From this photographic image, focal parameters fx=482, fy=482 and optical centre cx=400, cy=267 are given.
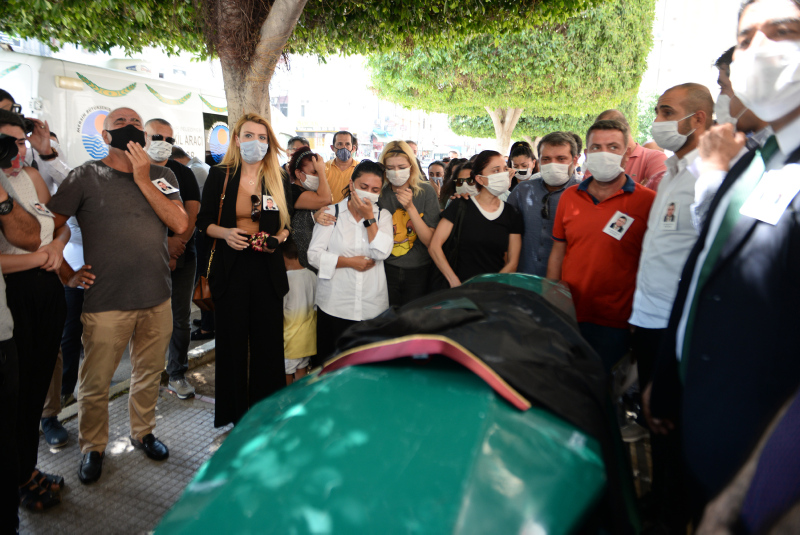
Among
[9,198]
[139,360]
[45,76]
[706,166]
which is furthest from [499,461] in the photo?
[45,76]

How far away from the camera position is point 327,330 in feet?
12.0

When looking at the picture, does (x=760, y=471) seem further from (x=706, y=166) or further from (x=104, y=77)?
(x=104, y=77)

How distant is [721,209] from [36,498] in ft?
11.7

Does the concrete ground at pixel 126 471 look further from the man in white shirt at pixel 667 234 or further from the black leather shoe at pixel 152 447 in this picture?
the man in white shirt at pixel 667 234

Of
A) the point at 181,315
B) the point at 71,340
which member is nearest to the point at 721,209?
the point at 181,315

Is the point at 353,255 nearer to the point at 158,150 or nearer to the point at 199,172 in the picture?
the point at 158,150

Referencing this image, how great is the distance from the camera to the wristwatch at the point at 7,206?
223cm

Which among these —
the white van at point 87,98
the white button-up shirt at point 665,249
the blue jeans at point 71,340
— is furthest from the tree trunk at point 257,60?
the white van at point 87,98

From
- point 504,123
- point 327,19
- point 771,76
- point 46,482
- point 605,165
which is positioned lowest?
point 46,482

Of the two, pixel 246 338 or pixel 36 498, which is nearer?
pixel 36 498

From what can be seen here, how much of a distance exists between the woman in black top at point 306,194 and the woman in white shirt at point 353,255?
0.14m

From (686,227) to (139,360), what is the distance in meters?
3.42

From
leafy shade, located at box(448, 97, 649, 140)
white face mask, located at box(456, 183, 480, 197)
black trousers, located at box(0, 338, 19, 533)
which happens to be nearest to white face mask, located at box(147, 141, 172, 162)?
black trousers, located at box(0, 338, 19, 533)

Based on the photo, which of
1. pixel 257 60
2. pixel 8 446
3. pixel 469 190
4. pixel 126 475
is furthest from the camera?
pixel 257 60
